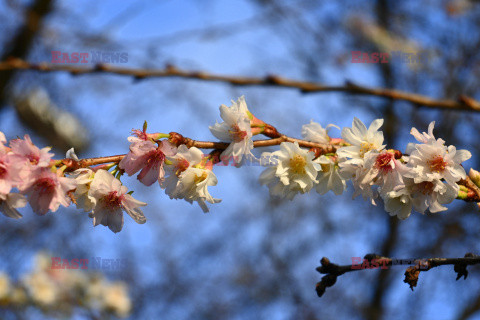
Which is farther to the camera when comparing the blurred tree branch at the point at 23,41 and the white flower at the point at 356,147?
the blurred tree branch at the point at 23,41

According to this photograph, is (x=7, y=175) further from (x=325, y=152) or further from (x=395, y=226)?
(x=395, y=226)

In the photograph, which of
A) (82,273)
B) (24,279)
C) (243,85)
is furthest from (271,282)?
(243,85)

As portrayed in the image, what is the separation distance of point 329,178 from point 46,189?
2.34ft

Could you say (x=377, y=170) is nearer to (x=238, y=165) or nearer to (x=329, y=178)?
(x=329, y=178)

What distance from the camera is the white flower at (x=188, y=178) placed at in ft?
3.84

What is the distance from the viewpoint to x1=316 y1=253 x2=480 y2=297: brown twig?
1029 millimetres

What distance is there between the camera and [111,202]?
1224mm

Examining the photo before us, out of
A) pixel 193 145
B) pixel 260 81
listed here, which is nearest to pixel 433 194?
pixel 193 145

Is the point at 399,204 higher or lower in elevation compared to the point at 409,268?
higher

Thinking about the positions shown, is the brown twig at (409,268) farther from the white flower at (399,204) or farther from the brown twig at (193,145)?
the brown twig at (193,145)

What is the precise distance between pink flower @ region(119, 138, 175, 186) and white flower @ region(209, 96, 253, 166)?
143mm

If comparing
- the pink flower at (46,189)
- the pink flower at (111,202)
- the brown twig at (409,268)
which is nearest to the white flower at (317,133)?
the brown twig at (409,268)

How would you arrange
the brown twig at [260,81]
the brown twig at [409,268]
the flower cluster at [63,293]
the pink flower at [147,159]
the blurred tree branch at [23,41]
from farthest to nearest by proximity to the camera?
the blurred tree branch at [23,41] < the flower cluster at [63,293] < the brown twig at [260,81] < the pink flower at [147,159] < the brown twig at [409,268]

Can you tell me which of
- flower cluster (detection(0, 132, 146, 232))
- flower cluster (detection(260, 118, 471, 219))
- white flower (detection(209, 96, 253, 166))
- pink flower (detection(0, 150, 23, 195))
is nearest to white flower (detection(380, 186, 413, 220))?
flower cluster (detection(260, 118, 471, 219))
